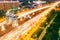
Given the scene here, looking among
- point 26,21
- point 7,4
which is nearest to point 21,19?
point 26,21

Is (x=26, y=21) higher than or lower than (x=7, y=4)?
lower

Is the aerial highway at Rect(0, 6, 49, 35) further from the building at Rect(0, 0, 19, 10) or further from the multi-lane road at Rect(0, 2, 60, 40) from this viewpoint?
the building at Rect(0, 0, 19, 10)

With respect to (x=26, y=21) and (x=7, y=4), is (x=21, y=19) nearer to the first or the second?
(x=26, y=21)

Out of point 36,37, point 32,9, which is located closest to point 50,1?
point 32,9

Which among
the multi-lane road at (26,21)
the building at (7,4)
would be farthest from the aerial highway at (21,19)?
the building at (7,4)

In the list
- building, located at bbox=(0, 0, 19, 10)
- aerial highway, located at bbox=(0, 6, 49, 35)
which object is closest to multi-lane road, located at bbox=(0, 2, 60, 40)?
aerial highway, located at bbox=(0, 6, 49, 35)

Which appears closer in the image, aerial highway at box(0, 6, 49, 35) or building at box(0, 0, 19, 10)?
aerial highway at box(0, 6, 49, 35)

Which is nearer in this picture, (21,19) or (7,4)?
(21,19)

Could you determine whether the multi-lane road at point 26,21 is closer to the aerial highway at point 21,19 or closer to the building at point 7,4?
the aerial highway at point 21,19

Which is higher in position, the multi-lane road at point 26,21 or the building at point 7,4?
the building at point 7,4
